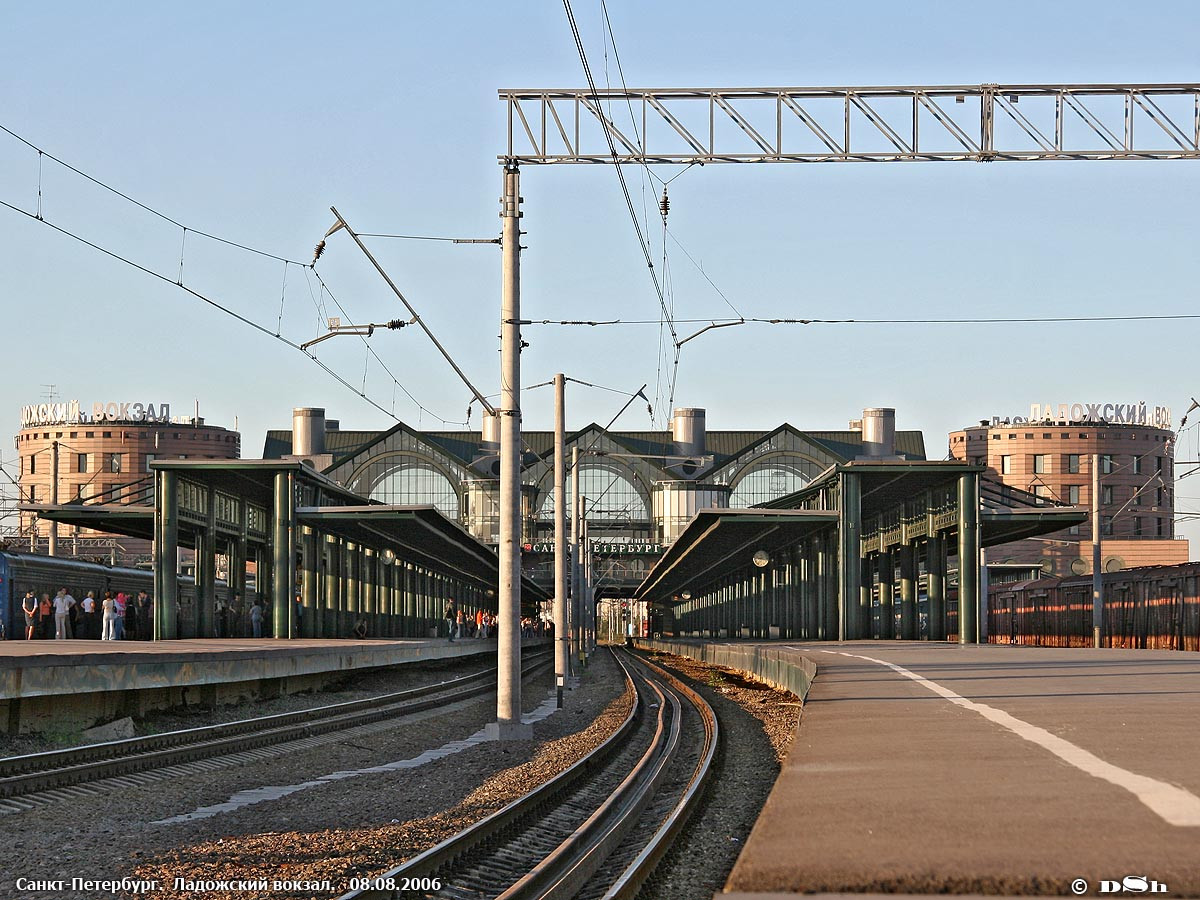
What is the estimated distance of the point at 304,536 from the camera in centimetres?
4991

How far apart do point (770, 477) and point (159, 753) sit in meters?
112

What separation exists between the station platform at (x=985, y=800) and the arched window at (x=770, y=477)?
362 feet

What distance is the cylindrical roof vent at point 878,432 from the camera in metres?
132

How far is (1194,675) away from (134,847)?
16.1 meters

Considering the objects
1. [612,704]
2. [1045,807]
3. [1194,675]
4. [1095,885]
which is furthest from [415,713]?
[1095,885]

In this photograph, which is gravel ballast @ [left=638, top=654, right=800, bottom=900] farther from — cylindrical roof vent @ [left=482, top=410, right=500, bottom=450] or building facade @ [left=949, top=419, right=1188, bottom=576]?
building facade @ [left=949, top=419, right=1188, bottom=576]

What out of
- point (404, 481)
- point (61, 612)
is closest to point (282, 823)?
point (61, 612)

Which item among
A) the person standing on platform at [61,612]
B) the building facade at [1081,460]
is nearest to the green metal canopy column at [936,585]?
the person standing on platform at [61,612]

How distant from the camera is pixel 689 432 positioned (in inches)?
5251

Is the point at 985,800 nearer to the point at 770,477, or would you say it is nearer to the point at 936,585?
the point at 936,585

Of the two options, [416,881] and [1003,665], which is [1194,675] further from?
[416,881]

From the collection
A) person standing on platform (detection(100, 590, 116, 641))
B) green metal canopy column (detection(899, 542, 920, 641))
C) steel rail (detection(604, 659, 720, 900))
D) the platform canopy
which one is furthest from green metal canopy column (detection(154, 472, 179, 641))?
green metal canopy column (detection(899, 542, 920, 641))

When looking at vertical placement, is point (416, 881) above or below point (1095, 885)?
below

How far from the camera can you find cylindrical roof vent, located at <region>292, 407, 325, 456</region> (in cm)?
13412
